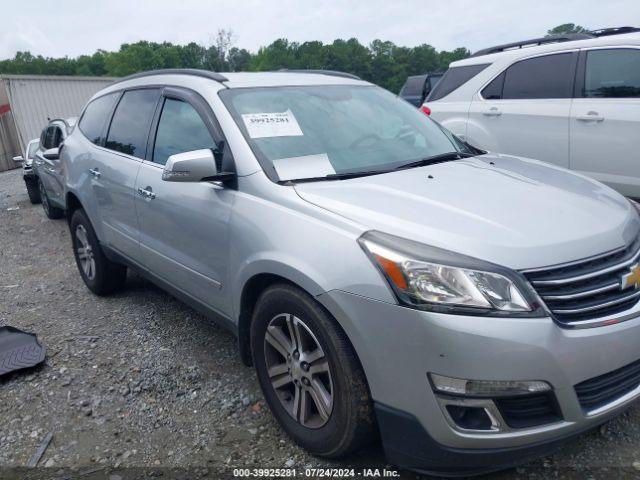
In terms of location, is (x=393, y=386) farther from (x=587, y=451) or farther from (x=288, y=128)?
(x=288, y=128)

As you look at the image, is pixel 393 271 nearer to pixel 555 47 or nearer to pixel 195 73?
pixel 195 73

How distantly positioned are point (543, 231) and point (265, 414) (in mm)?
1688

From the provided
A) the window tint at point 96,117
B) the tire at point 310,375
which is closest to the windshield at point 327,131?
the tire at point 310,375

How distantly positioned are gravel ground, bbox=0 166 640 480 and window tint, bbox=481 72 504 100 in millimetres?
3881

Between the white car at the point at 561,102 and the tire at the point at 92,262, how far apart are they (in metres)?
3.26

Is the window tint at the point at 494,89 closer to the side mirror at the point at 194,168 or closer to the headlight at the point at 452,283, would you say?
the side mirror at the point at 194,168

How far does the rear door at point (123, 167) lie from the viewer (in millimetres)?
3719

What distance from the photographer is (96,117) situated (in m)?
Answer: 4.65

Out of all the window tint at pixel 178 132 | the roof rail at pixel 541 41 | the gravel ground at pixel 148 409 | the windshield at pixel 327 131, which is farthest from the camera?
the roof rail at pixel 541 41

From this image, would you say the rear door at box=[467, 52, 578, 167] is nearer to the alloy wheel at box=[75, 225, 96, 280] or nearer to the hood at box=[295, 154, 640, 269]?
the hood at box=[295, 154, 640, 269]

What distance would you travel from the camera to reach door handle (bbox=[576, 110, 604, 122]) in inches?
194

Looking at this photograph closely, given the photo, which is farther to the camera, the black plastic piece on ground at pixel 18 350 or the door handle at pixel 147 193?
the black plastic piece on ground at pixel 18 350

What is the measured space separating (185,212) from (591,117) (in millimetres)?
3837

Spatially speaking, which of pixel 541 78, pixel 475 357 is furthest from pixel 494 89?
pixel 475 357
